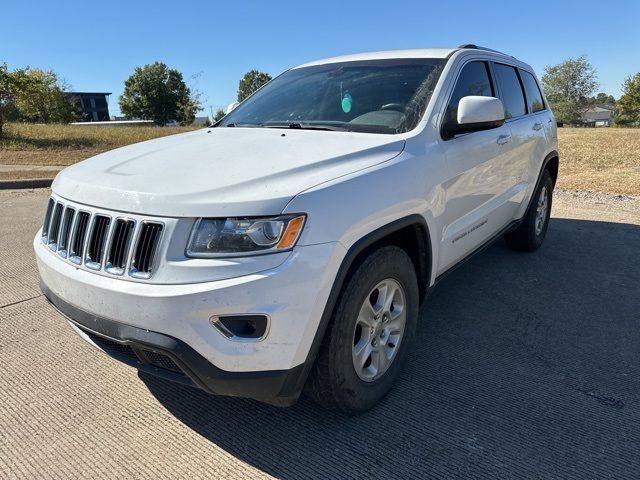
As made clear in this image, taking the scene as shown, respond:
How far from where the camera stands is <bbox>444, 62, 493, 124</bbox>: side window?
9.93 feet

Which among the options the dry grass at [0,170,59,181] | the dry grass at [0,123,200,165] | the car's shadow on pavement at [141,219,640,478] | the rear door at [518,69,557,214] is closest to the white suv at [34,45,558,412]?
the car's shadow on pavement at [141,219,640,478]

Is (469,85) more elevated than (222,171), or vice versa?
(469,85)

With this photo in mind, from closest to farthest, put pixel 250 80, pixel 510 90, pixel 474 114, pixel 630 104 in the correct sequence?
pixel 474 114 < pixel 510 90 < pixel 630 104 < pixel 250 80

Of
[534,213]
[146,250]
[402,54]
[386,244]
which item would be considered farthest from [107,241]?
[534,213]

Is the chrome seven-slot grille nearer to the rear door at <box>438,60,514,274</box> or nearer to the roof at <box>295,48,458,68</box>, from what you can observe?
the rear door at <box>438,60,514,274</box>

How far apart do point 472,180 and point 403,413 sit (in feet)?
5.18

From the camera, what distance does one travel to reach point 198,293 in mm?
1833

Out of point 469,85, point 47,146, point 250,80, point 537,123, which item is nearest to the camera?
point 469,85

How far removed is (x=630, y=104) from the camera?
5806 cm

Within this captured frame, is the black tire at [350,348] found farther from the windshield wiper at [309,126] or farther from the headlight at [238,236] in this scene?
the windshield wiper at [309,126]

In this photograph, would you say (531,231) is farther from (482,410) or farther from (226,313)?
(226,313)

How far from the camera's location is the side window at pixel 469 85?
3027 mm

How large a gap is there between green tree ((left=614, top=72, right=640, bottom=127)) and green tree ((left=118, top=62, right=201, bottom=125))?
5641 centimetres

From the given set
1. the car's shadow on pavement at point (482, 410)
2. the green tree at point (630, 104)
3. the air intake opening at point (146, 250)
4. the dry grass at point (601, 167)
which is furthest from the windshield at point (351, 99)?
the green tree at point (630, 104)
